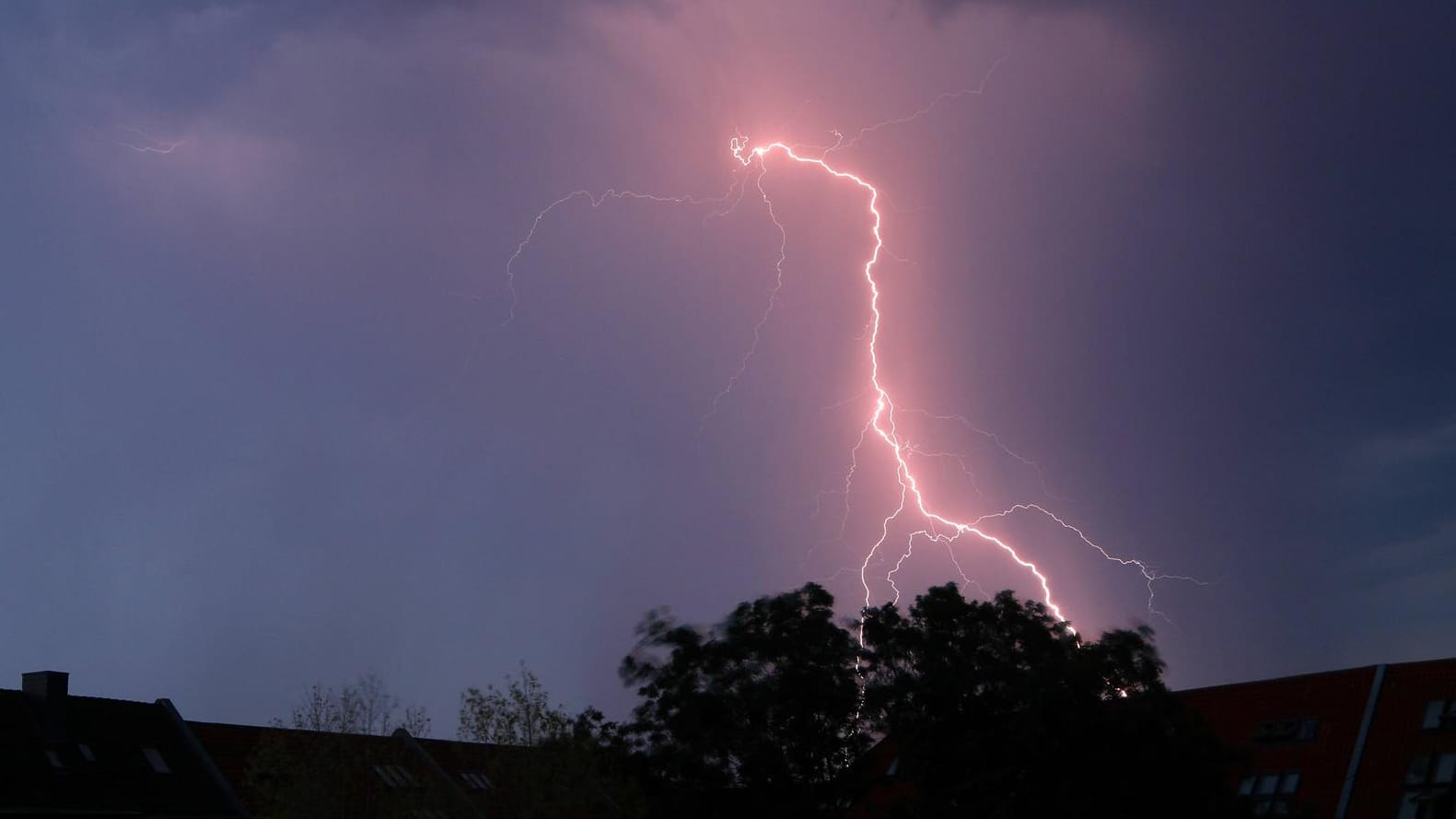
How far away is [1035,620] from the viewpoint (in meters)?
24.3

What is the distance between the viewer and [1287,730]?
31516 millimetres

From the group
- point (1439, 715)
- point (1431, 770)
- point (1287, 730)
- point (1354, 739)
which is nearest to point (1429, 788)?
point (1431, 770)

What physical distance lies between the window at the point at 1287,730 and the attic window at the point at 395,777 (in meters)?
20.5

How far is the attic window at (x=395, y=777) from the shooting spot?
77.4 feet

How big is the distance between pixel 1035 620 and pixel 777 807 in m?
6.76

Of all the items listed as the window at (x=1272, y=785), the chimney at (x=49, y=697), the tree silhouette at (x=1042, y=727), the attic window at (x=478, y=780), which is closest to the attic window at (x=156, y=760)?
the chimney at (x=49, y=697)

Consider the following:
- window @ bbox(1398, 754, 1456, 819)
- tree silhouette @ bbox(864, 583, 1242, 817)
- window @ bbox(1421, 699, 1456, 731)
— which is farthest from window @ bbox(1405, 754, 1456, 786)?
tree silhouette @ bbox(864, 583, 1242, 817)

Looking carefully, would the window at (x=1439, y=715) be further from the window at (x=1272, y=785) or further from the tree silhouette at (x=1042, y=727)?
the tree silhouette at (x=1042, y=727)

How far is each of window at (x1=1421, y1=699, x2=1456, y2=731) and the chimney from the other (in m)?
31.9

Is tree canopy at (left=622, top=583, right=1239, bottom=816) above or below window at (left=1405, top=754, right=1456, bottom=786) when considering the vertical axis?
below

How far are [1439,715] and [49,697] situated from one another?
32901mm

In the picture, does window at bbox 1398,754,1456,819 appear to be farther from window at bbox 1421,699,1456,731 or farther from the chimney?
the chimney

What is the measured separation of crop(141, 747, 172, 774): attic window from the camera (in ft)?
108

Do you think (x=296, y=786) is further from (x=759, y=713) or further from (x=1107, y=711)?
(x=1107, y=711)
